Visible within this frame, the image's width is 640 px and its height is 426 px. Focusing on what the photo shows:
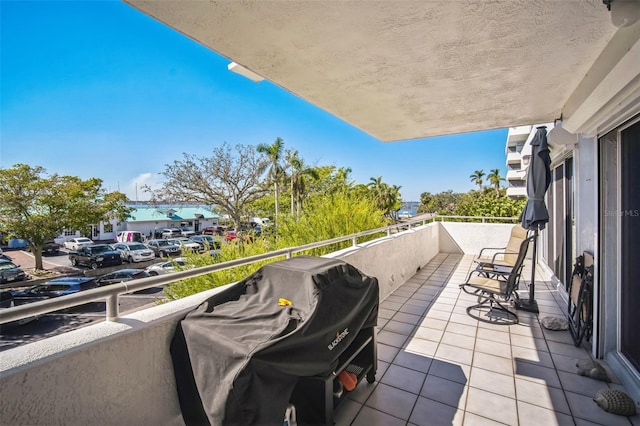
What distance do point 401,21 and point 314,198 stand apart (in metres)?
4.22

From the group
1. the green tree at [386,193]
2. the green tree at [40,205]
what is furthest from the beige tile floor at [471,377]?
the green tree at [386,193]

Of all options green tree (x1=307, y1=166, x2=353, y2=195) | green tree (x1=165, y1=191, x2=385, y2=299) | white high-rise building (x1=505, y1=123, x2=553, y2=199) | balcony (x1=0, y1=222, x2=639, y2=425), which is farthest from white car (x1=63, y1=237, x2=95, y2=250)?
white high-rise building (x1=505, y1=123, x2=553, y2=199)

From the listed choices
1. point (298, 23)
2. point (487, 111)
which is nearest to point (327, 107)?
point (298, 23)

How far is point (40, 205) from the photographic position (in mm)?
14555

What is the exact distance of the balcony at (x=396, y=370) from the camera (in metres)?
1.08

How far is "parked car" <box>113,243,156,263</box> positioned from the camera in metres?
17.8

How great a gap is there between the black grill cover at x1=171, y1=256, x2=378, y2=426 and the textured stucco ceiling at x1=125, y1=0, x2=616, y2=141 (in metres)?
1.58

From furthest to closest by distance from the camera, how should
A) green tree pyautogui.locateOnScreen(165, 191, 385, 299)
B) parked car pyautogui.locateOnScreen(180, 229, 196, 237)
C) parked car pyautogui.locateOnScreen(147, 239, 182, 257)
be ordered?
parked car pyautogui.locateOnScreen(180, 229, 196, 237) → parked car pyautogui.locateOnScreen(147, 239, 182, 257) → green tree pyautogui.locateOnScreen(165, 191, 385, 299)

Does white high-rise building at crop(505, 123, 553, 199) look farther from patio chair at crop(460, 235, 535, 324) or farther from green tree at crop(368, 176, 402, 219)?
patio chair at crop(460, 235, 535, 324)

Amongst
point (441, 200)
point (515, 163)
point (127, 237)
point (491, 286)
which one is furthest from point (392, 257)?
point (441, 200)

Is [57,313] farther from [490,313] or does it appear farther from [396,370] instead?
[490,313]

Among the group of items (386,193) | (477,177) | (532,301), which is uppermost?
(477,177)

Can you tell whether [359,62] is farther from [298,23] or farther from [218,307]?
[218,307]

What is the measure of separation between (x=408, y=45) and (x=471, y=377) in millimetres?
2762
